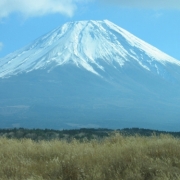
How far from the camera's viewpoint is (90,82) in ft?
441

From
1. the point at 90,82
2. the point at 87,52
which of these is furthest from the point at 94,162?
the point at 87,52

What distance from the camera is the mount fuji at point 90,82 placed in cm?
8662

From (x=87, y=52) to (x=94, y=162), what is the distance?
160509 millimetres

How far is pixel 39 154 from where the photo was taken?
9805 millimetres

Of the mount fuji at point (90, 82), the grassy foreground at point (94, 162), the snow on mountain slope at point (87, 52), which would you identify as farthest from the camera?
the snow on mountain slope at point (87, 52)

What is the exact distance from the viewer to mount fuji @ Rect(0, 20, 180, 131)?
8662 centimetres

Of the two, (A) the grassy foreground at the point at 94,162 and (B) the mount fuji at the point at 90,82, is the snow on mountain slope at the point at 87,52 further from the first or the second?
(A) the grassy foreground at the point at 94,162

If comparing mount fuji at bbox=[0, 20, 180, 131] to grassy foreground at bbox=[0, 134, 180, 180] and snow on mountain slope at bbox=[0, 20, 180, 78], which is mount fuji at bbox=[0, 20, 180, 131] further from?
grassy foreground at bbox=[0, 134, 180, 180]

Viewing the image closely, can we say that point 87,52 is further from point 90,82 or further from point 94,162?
point 94,162

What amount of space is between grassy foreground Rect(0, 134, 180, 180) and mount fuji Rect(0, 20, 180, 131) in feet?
193

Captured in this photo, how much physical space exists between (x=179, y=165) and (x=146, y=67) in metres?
153

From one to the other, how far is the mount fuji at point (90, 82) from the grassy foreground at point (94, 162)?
58910 millimetres

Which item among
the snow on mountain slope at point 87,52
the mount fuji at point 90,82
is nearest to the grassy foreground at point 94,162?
the mount fuji at point 90,82

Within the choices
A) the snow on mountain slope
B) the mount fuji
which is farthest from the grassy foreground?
the snow on mountain slope
